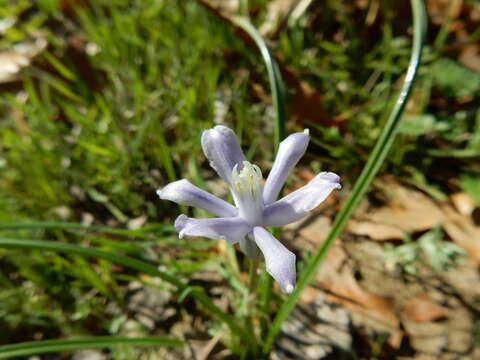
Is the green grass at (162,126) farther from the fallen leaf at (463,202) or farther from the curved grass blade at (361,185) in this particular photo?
the curved grass blade at (361,185)

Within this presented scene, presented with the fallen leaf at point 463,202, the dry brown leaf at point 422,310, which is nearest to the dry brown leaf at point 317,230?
the dry brown leaf at point 422,310

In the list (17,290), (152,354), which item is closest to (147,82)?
(17,290)

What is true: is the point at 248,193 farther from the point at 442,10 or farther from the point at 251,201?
the point at 442,10

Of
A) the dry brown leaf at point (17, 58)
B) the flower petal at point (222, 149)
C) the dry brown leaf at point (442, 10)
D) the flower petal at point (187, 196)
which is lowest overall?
the dry brown leaf at point (17, 58)

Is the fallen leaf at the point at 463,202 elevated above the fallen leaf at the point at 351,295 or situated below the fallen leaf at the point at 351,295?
above

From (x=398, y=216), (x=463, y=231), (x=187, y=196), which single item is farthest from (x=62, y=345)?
(x=463, y=231)

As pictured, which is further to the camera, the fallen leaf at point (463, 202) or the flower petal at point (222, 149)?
the fallen leaf at point (463, 202)

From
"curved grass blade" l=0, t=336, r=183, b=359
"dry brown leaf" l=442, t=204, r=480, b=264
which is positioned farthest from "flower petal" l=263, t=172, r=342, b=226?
"dry brown leaf" l=442, t=204, r=480, b=264
